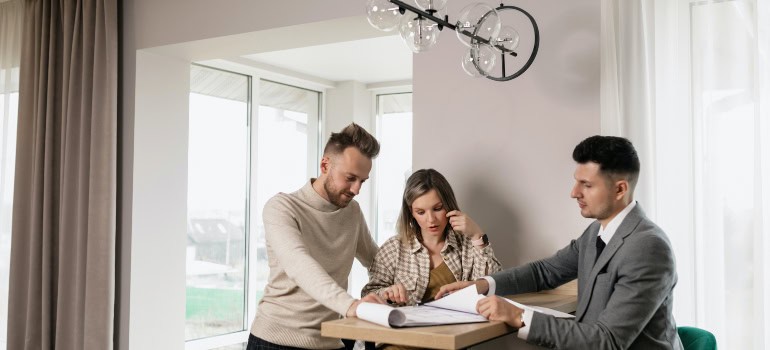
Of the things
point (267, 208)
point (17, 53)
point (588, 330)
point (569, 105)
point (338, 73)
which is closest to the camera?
point (588, 330)

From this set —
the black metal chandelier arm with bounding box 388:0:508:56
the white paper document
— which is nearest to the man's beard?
the white paper document

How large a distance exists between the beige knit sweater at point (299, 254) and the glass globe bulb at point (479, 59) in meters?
0.66

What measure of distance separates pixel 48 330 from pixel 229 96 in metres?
2.52

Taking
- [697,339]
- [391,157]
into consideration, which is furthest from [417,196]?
[391,157]

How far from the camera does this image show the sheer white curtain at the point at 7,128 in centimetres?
465

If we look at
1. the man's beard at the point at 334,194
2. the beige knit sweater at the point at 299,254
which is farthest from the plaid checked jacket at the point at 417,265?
the man's beard at the point at 334,194

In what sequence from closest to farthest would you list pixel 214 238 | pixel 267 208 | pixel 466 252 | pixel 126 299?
1. pixel 267 208
2. pixel 466 252
3. pixel 126 299
4. pixel 214 238

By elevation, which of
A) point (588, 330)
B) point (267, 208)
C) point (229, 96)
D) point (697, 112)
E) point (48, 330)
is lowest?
point (48, 330)

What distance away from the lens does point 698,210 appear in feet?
8.58

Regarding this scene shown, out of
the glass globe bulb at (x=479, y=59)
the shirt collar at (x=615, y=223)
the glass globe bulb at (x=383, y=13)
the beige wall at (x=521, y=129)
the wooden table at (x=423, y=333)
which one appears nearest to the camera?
the wooden table at (x=423, y=333)

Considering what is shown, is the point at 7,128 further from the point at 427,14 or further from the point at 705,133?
the point at 705,133

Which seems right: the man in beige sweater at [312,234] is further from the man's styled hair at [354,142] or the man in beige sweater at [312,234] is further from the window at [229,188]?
the window at [229,188]

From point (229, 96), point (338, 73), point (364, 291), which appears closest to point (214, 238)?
point (229, 96)

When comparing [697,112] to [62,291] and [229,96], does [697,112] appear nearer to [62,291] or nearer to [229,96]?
[62,291]
